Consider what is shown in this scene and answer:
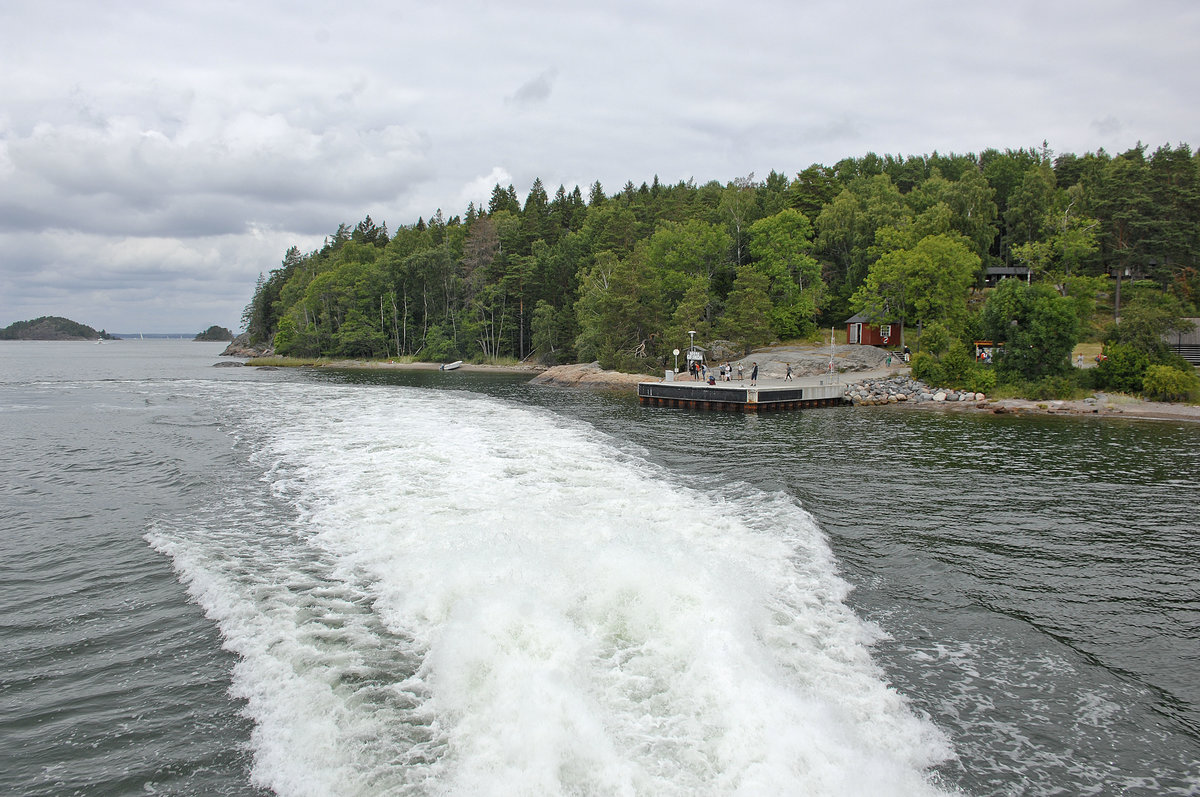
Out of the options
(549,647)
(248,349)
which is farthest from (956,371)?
(248,349)

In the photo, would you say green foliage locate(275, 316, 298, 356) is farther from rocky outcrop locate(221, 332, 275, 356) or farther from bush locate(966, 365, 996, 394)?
bush locate(966, 365, 996, 394)

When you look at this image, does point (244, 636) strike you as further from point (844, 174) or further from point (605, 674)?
point (844, 174)

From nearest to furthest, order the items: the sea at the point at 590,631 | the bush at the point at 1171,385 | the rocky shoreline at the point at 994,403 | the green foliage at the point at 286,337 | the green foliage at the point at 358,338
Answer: the sea at the point at 590,631 < the rocky shoreline at the point at 994,403 < the bush at the point at 1171,385 < the green foliage at the point at 358,338 < the green foliage at the point at 286,337


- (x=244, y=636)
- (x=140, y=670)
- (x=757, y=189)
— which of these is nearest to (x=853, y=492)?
(x=244, y=636)

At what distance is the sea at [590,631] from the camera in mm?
6230

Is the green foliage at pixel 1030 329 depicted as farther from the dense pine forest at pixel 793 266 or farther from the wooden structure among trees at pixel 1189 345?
the wooden structure among trees at pixel 1189 345

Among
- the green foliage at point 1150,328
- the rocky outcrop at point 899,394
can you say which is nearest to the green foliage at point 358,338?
the rocky outcrop at point 899,394

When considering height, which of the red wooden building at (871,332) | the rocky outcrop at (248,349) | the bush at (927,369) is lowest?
the bush at (927,369)

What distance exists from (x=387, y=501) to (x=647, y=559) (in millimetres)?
7428

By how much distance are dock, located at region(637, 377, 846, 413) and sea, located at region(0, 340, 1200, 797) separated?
18510 millimetres

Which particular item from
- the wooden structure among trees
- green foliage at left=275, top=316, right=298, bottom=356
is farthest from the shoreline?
green foliage at left=275, top=316, right=298, bottom=356

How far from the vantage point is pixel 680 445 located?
83.7 feet

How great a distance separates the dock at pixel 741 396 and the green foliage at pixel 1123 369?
15.5 m

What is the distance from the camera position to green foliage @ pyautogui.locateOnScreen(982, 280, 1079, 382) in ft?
131
